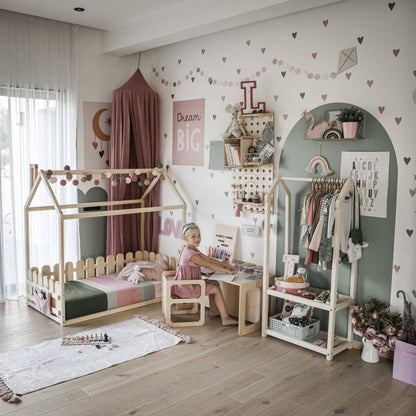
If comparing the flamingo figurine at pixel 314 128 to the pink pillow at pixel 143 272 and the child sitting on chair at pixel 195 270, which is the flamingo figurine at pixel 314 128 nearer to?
the child sitting on chair at pixel 195 270

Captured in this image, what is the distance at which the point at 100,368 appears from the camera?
3203mm

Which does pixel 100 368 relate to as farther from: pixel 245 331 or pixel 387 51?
pixel 387 51

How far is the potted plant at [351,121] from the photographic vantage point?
3400 millimetres

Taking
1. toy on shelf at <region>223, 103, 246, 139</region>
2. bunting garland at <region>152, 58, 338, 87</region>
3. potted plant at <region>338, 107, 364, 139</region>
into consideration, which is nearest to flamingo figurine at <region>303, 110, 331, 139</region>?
potted plant at <region>338, 107, 364, 139</region>

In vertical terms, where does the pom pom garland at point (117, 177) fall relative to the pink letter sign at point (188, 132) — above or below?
below

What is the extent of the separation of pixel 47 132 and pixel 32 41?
84 centimetres

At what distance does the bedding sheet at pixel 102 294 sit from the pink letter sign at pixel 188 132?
1.27m

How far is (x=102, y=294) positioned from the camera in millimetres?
4191

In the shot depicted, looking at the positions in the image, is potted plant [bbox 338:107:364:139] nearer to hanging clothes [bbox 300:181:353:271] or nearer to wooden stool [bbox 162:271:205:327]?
hanging clothes [bbox 300:181:353:271]

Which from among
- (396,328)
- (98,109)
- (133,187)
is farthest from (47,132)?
(396,328)

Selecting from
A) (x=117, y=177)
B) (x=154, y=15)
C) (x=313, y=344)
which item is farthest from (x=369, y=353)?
(x=154, y=15)

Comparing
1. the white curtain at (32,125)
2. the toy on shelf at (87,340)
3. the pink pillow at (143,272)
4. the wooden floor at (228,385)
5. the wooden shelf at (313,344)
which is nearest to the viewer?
the wooden floor at (228,385)

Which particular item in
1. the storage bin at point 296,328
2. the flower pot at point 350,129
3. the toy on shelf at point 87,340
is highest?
the flower pot at point 350,129

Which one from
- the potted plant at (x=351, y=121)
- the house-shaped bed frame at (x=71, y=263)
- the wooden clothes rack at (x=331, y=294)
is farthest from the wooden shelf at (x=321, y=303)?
the house-shaped bed frame at (x=71, y=263)
